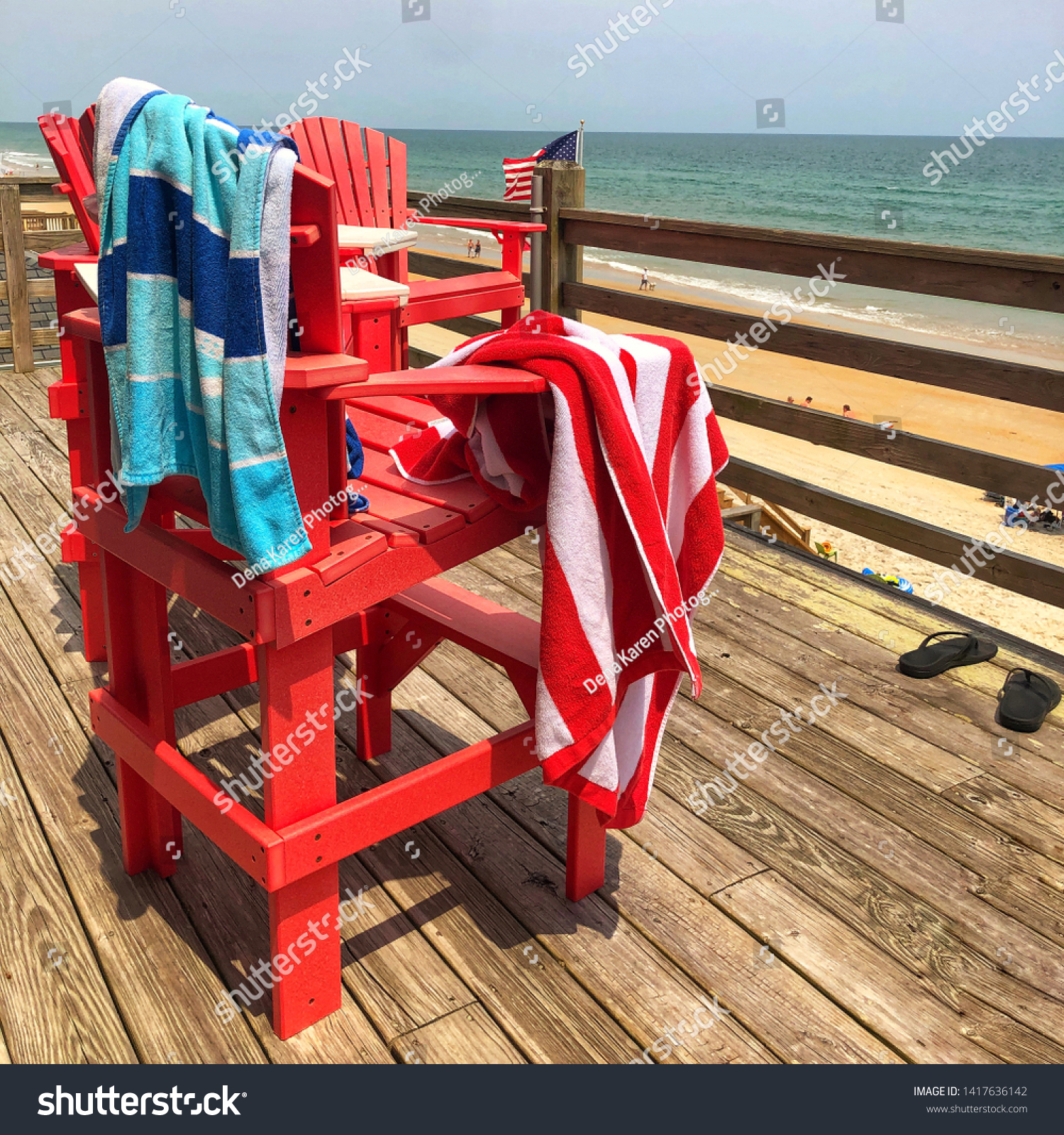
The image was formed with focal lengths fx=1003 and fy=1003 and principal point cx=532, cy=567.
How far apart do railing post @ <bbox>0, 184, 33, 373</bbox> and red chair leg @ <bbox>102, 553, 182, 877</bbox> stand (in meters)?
4.36

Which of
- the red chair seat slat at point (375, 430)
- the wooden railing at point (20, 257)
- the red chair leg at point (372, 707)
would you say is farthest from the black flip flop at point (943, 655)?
the wooden railing at point (20, 257)

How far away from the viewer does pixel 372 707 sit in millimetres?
2086

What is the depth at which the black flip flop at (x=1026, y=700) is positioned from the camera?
2.23 m

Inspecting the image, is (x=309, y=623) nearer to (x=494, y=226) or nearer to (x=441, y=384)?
(x=441, y=384)

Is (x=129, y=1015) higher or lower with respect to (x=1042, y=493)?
lower

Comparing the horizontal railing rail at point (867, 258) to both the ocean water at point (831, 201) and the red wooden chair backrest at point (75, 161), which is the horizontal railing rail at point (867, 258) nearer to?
the ocean water at point (831, 201)

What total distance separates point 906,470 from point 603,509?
9.23 meters

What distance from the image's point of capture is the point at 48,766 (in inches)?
81.1

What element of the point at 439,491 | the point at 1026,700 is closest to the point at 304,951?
the point at 439,491

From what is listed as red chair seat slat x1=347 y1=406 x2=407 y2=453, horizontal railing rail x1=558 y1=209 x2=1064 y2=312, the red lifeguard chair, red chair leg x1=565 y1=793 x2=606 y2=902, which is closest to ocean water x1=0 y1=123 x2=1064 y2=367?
horizontal railing rail x1=558 y1=209 x2=1064 y2=312

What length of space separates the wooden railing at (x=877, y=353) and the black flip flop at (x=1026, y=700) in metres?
0.28

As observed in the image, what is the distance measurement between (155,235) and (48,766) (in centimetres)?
136
